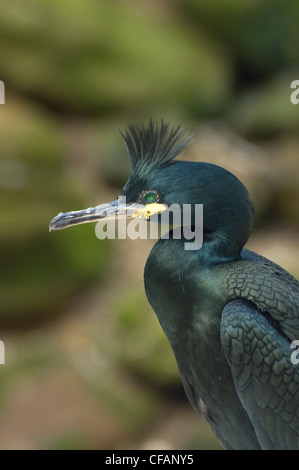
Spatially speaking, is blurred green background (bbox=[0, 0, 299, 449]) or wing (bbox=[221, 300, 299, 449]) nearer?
wing (bbox=[221, 300, 299, 449])

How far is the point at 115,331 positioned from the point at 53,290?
673 mm

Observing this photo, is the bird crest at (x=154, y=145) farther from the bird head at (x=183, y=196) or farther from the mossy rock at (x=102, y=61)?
the mossy rock at (x=102, y=61)

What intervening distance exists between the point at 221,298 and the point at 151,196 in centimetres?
33

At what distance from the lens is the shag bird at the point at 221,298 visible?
1.73 m

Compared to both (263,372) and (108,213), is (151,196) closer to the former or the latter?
(108,213)

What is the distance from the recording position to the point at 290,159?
532cm

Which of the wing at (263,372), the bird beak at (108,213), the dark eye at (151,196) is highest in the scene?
the dark eye at (151,196)

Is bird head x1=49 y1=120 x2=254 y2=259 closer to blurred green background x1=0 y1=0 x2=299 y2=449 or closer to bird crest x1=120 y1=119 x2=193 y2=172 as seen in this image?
bird crest x1=120 y1=119 x2=193 y2=172

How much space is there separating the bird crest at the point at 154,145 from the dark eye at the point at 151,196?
0.25 feet

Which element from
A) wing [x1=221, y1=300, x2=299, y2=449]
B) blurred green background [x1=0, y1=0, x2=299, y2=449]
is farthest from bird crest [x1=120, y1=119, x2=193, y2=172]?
blurred green background [x1=0, y1=0, x2=299, y2=449]

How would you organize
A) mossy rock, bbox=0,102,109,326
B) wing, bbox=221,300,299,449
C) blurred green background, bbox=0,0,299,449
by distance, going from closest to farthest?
wing, bbox=221,300,299,449
blurred green background, bbox=0,0,299,449
mossy rock, bbox=0,102,109,326

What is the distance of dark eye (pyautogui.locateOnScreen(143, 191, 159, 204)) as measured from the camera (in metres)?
1.78

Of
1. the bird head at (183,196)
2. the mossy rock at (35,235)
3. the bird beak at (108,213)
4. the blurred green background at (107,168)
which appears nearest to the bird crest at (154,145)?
the bird head at (183,196)

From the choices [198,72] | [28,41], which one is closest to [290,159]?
[198,72]
